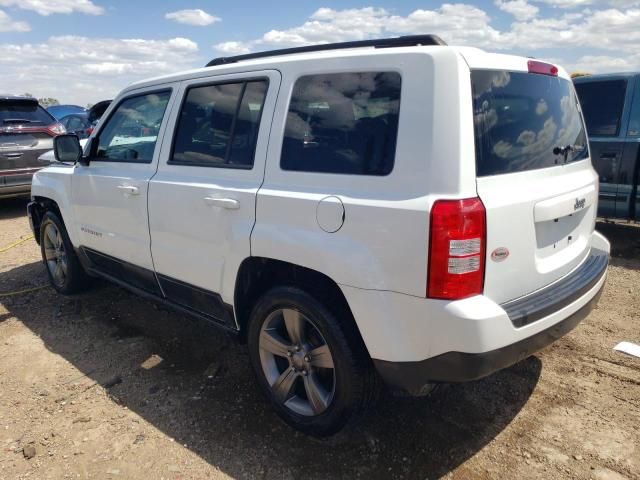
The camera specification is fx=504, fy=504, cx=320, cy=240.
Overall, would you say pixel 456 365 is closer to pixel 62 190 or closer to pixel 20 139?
pixel 62 190

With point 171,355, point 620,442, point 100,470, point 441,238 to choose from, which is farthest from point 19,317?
point 620,442

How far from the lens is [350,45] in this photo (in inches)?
112

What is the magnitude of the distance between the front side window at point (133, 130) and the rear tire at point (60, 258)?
1127 millimetres

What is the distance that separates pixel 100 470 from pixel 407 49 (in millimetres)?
2589

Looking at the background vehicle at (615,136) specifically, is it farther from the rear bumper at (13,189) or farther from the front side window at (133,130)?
the rear bumper at (13,189)

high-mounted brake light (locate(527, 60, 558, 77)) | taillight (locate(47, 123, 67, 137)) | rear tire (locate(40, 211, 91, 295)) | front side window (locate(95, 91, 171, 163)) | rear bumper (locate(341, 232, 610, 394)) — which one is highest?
high-mounted brake light (locate(527, 60, 558, 77))


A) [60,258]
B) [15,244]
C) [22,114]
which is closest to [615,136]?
[60,258]

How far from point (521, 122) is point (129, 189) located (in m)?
2.59

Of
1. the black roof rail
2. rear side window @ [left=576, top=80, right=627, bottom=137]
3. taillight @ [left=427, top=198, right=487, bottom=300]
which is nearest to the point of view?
taillight @ [left=427, top=198, right=487, bottom=300]

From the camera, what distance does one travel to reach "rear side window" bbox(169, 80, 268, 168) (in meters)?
2.86

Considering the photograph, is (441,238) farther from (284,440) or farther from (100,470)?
(100,470)

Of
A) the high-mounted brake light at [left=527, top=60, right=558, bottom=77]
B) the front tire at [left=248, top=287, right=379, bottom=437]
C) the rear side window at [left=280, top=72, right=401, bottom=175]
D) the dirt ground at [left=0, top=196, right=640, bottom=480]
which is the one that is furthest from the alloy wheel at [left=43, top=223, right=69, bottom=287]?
the high-mounted brake light at [left=527, top=60, right=558, bottom=77]

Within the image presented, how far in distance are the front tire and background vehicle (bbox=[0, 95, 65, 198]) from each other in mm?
7289

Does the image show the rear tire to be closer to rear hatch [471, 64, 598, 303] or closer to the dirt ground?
the dirt ground
